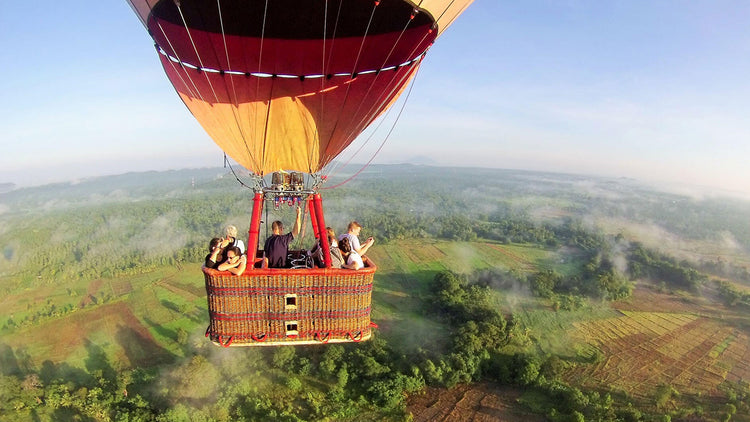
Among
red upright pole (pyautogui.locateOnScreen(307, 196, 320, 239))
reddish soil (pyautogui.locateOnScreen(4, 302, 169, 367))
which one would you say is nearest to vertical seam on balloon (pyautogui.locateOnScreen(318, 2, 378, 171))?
red upright pole (pyautogui.locateOnScreen(307, 196, 320, 239))

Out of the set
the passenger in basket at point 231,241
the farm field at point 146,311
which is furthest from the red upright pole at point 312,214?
the farm field at point 146,311

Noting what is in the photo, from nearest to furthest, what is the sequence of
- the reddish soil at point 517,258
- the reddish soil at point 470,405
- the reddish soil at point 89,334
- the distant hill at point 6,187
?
the reddish soil at point 470,405, the reddish soil at point 89,334, the reddish soil at point 517,258, the distant hill at point 6,187

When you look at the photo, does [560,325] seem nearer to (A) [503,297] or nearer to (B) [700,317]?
(A) [503,297]

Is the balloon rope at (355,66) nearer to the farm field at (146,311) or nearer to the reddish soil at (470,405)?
the reddish soil at (470,405)

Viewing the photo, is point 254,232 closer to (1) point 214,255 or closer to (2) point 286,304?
(1) point 214,255

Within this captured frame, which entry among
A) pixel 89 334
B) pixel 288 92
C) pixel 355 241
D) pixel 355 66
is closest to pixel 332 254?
pixel 355 241

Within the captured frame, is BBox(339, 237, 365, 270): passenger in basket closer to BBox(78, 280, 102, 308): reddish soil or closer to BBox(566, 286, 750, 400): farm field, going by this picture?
BBox(566, 286, 750, 400): farm field

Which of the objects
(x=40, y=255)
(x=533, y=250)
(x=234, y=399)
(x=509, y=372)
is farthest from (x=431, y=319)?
(x=40, y=255)
